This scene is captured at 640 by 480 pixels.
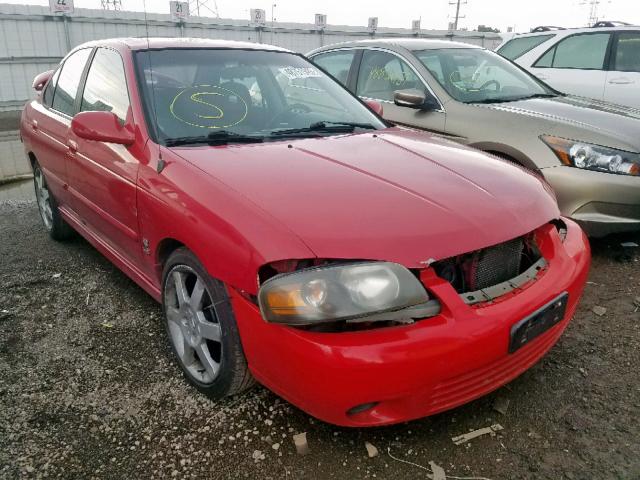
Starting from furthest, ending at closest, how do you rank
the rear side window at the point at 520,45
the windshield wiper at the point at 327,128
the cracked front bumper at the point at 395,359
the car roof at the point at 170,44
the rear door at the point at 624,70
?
the rear side window at the point at 520,45 < the rear door at the point at 624,70 < the car roof at the point at 170,44 < the windshield wiper at the point at 327,128 < the cracked front bumper at the point at 395,359

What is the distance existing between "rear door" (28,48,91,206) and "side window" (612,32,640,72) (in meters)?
5.80

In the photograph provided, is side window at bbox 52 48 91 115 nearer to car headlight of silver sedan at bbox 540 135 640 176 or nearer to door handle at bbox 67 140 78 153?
door handle at bbox 67 140 78 153

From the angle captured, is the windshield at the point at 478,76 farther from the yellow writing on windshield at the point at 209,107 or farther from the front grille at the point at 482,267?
the front grille at the point at 482,267

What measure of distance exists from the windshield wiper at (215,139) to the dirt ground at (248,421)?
103 cm

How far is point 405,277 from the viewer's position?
165 cm

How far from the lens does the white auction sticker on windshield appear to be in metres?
3.10

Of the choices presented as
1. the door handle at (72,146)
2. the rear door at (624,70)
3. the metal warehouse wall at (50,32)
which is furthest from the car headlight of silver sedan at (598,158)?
the metal warehouse wall at (50,32)

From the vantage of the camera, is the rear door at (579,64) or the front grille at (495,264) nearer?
the front grille at (495,264)

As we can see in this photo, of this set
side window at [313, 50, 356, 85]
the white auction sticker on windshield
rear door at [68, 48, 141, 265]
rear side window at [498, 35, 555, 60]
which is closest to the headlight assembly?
rear door at [68, 48, 141, 265]

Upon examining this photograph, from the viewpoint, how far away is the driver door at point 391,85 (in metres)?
4.13

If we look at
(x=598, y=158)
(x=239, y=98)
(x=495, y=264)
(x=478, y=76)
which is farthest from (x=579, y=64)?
(x=495, y=264)

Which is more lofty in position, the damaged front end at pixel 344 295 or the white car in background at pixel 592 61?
the white car in background at pixel 592 61

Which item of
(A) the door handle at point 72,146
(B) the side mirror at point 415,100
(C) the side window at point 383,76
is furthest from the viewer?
(C) the side window at point 383,76

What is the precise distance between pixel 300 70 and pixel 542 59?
15.7 feet
